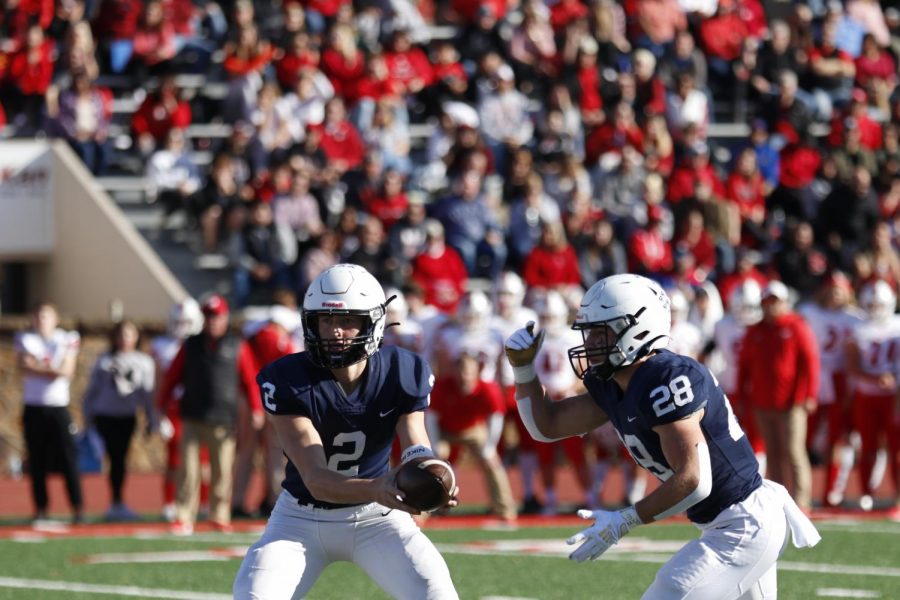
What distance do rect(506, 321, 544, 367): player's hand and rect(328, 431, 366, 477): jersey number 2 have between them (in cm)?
56

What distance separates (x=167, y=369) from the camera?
12156mm

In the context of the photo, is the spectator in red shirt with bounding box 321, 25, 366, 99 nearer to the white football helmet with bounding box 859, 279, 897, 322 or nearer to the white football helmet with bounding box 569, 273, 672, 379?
the white football helmet with bounding box 859, 279, 897, 322

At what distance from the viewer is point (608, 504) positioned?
42.6 ft

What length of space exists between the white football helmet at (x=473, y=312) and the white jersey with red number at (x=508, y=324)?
27cm

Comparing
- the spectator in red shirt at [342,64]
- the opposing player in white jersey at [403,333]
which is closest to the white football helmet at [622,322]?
the opposing player in white jersey at [403,333]

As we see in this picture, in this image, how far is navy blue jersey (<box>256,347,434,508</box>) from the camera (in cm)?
566

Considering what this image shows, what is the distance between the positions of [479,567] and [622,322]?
4262mm

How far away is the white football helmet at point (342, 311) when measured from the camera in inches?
224

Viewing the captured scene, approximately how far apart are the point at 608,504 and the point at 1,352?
17.5ft

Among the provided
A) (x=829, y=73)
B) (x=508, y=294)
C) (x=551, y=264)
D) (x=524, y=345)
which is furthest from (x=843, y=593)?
(x=829, y=73)

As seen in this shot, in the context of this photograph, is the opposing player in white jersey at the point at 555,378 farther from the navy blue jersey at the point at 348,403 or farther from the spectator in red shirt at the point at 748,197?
the navy blue jersey at the point at 348,403

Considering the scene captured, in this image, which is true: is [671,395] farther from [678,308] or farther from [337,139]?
[337,139]

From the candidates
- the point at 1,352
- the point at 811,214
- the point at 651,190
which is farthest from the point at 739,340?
the point at 1,352

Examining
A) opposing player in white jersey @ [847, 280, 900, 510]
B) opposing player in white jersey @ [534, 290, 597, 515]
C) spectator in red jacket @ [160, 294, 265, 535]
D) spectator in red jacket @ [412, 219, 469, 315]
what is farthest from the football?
spectator in red jacket @ [412, 219, 469, 315]
